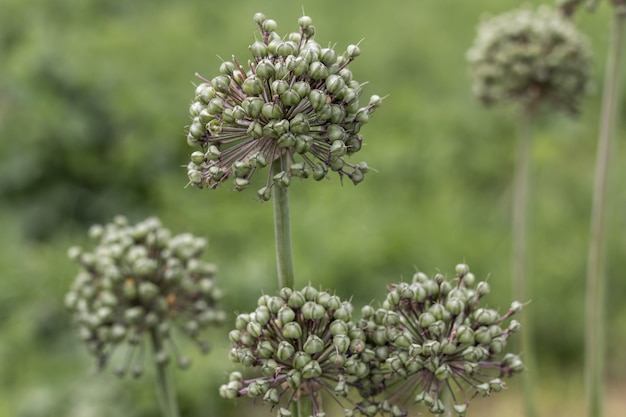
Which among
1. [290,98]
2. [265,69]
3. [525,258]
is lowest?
Result: [290,98]

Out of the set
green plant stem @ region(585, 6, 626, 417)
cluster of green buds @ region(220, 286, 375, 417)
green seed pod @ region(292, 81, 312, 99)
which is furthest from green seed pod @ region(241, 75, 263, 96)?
green plant stem @ region(585, 6, 626, 417)

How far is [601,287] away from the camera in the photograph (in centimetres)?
379

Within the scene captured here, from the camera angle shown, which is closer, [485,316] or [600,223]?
[485,316]

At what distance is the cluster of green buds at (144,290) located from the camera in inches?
136

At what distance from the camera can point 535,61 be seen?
15.3 feet

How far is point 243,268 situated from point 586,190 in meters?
4.40

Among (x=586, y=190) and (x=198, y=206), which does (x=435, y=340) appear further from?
(x=586, y=190)

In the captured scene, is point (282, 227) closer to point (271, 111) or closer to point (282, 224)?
point (282, 224)

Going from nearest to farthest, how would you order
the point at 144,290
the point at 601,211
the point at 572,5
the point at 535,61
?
the point at 144,290 < the point at 601,211 < the point at 572,5 < the point at 535,61

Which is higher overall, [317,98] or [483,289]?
[317,98]

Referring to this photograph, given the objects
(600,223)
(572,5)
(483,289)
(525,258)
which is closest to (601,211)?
(600,223)

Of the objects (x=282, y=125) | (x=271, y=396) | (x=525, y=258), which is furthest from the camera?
(x=525, y=258)

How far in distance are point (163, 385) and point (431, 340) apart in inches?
59.2

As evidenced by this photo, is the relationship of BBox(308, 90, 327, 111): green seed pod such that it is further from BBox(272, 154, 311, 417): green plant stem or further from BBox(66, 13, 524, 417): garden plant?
BBox(272, 154, 311, 417): green plant stem
